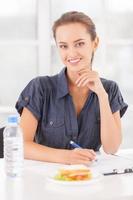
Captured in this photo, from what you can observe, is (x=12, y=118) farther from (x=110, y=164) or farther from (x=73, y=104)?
(x=73, y=104)

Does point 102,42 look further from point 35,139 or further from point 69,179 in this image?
point 69,179

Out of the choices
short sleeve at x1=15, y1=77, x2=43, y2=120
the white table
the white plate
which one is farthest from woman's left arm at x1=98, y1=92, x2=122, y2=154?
the white plate

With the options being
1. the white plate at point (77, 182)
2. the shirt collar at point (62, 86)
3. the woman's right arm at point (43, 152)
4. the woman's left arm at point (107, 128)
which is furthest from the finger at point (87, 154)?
the shirt collar at point (62, 86)

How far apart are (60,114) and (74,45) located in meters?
0.34

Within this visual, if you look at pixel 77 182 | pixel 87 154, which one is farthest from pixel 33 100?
pixel 77 182

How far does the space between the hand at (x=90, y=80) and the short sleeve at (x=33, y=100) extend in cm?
20

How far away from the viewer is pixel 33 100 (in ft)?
6.37

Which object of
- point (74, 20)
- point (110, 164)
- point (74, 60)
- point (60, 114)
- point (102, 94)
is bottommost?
point (110, 164)

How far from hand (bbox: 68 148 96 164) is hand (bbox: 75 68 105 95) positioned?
1.31 feet

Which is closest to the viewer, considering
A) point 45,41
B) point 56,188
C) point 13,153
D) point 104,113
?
point 56,188

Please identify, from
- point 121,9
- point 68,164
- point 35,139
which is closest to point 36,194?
point 68,164

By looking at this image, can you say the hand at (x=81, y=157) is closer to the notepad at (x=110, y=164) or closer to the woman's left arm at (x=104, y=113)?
the notepad at (x=110, y=164)

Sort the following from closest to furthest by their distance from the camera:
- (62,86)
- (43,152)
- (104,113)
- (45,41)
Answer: (43,152)
(104,113)
(62,86)
(45,41)

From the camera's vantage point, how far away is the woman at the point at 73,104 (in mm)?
1905
